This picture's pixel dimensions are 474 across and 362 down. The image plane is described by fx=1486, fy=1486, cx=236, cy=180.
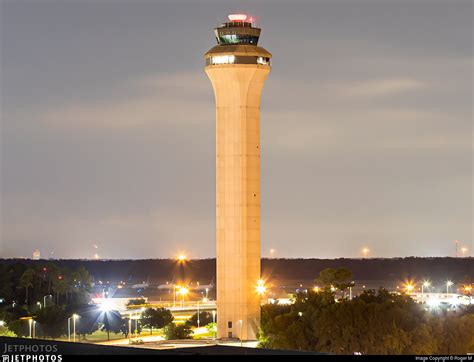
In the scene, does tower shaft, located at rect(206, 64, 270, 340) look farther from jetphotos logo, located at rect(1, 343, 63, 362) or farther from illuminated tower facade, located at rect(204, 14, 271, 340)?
jetphotos logo, located at rect(1, 343, 63, 362)

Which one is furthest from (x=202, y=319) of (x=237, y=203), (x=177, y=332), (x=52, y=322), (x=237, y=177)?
(x=237, y=177)

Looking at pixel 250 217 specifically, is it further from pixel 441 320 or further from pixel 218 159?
pixel 441 320

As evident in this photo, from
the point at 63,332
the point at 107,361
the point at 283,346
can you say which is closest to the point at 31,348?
the point at 107,361

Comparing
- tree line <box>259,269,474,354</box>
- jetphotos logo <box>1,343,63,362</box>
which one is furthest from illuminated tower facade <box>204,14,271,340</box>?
jetphotos logo <box>1,343,63,362</box>

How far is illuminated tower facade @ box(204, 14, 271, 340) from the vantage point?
164 m

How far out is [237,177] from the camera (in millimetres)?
165500

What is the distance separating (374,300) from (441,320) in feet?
47.3

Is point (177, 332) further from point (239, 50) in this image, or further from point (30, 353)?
point (30, 353)

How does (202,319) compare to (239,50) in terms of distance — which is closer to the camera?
(239,50)

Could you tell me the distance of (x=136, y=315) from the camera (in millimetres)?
197375

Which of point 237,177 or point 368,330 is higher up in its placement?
point 237,177

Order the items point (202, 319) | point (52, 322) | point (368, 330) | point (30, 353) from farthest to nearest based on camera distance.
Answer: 1. point (202, 319)
2. point (52, 322)
3. point (368, 330)
4. point (30, 353)

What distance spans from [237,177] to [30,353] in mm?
76130

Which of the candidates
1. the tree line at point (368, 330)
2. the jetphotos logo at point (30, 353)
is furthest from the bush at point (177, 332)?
the jetphotos logo at point (30, 353)
